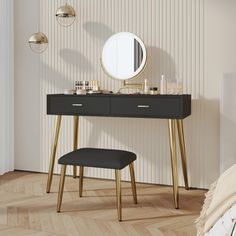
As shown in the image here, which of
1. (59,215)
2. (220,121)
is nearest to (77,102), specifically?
(59,215)

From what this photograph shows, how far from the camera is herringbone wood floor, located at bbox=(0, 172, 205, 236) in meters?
2.50

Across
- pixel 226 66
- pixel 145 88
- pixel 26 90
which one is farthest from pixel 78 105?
pixel 226 66

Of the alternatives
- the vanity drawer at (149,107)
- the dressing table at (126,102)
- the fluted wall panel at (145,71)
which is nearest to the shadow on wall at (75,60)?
the fluted wall panel at (145,71)

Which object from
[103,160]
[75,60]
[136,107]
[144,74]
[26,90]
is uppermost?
[75,60]

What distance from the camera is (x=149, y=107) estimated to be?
3.04 meters

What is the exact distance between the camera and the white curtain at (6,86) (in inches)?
153

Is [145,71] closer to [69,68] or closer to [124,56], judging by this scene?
[124,56]

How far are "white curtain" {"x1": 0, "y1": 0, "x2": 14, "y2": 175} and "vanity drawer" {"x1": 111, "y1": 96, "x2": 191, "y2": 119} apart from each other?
1285 millimetres

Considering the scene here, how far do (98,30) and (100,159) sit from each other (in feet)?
4.63

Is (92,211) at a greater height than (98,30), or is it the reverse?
(98,30)

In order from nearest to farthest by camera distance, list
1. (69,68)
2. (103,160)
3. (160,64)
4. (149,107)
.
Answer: (103,160), (149,107), (160,64), (69,68)

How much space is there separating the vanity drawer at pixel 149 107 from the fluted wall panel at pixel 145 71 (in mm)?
471

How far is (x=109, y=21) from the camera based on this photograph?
364cm

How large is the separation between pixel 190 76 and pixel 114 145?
0.88 metres
